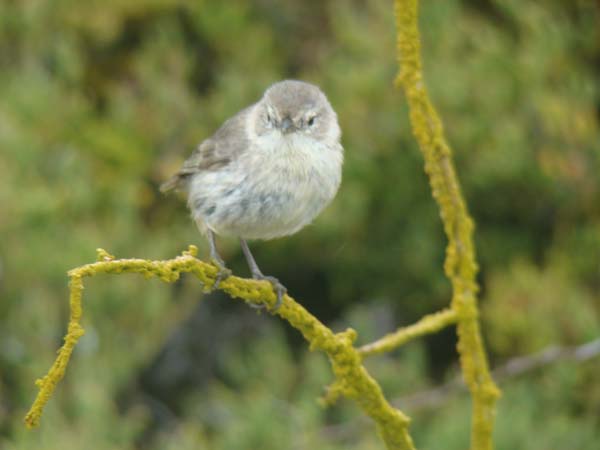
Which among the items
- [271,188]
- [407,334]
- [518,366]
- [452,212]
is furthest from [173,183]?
[452,212]

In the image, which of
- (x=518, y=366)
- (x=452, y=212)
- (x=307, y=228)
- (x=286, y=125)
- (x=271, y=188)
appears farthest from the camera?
(x=307, y=228)

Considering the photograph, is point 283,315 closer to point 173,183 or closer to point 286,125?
point 286,125

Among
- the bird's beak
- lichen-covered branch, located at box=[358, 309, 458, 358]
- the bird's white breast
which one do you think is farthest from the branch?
lichen-covered branch, located at box=[358, 309, 458, 358]

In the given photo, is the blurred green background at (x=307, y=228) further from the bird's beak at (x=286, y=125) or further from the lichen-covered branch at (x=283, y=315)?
the lichen-covered branch at (x=283, y=315)

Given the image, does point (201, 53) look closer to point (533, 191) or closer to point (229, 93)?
point (229, 93)

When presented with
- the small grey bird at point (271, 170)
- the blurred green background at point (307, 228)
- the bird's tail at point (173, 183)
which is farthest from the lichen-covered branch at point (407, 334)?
the blurred green background at point (307, 228)
